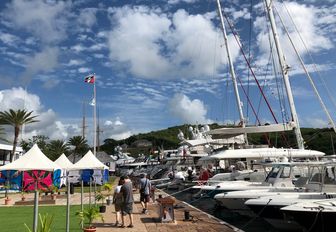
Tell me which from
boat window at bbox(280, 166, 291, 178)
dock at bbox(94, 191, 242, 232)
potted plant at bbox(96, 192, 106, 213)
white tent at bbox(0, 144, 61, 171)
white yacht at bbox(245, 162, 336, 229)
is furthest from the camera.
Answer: boat window at bbox(280, 166, 291, 178)

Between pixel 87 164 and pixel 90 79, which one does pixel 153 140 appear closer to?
pixel 90 79

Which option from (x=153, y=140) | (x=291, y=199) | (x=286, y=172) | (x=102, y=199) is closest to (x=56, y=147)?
(x=102, y=199)

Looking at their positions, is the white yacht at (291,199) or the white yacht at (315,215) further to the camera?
the white yacht at (291,199)

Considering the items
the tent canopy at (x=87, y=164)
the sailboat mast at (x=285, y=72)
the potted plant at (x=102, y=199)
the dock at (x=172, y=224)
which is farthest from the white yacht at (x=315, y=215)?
the tent canopy at (x=87, y=164)

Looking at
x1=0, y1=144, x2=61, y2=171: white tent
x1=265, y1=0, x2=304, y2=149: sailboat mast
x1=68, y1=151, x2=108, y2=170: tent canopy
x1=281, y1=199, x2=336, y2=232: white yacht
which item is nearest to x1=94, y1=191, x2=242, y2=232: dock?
x1=281, y1=199, x2=336, y2=232: white yacht

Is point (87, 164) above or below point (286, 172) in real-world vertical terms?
above

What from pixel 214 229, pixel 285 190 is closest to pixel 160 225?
pixel 214 229

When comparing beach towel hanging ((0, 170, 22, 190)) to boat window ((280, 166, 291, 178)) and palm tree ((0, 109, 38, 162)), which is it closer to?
palm tree ((0, 109, 38, 162))

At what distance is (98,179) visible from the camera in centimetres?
3931

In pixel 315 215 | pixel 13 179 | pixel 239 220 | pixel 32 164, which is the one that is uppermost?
pixel 32 164

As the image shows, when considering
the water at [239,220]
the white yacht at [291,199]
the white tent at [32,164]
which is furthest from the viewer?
the white tent at [32,164]

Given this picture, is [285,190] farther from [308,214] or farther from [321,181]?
[308,214]

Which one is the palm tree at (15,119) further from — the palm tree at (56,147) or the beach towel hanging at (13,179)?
the palm tree at (56,147)

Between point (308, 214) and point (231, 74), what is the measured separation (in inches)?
950
